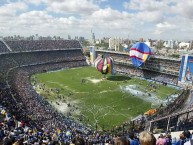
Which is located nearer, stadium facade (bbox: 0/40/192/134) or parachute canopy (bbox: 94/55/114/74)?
stadium facade (bbox: 0/40/192/134)

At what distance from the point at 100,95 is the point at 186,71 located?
1935cm

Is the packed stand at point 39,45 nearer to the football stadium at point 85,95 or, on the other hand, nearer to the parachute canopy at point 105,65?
the football stadium at point 85,95

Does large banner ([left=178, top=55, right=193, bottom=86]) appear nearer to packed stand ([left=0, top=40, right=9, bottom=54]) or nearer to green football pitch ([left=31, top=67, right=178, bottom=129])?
green football pitch ([left=31, top=67, right=178, bottom=129])

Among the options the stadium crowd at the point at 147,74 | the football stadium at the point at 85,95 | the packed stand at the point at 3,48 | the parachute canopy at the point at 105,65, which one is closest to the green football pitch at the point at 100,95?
the football stadium at the point at 85,95

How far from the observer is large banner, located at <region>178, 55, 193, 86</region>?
52.4 meters

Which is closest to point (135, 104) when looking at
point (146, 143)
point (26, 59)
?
point (146, 143)

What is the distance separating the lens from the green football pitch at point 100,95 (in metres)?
38.3

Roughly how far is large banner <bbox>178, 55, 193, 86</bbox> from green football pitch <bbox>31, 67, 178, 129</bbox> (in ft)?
11.5

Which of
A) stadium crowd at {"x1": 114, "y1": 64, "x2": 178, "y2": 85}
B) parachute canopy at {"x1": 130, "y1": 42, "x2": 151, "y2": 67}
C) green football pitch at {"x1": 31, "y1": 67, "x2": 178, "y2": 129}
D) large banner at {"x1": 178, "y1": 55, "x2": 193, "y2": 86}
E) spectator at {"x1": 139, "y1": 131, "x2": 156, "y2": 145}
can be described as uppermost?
spectator at {"x1": 139, "y1": 131, "x2": 156, "y2": 145}

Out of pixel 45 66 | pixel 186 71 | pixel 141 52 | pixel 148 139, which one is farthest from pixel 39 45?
pixel 148 139

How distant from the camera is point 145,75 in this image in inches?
2557

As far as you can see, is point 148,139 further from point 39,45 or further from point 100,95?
point 39,45

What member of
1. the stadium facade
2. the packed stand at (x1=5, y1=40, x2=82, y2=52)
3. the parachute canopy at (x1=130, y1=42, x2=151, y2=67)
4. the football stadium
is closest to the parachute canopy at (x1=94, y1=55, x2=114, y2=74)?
the football stadium

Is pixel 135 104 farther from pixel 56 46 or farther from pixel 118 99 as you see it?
pixel 56 46
